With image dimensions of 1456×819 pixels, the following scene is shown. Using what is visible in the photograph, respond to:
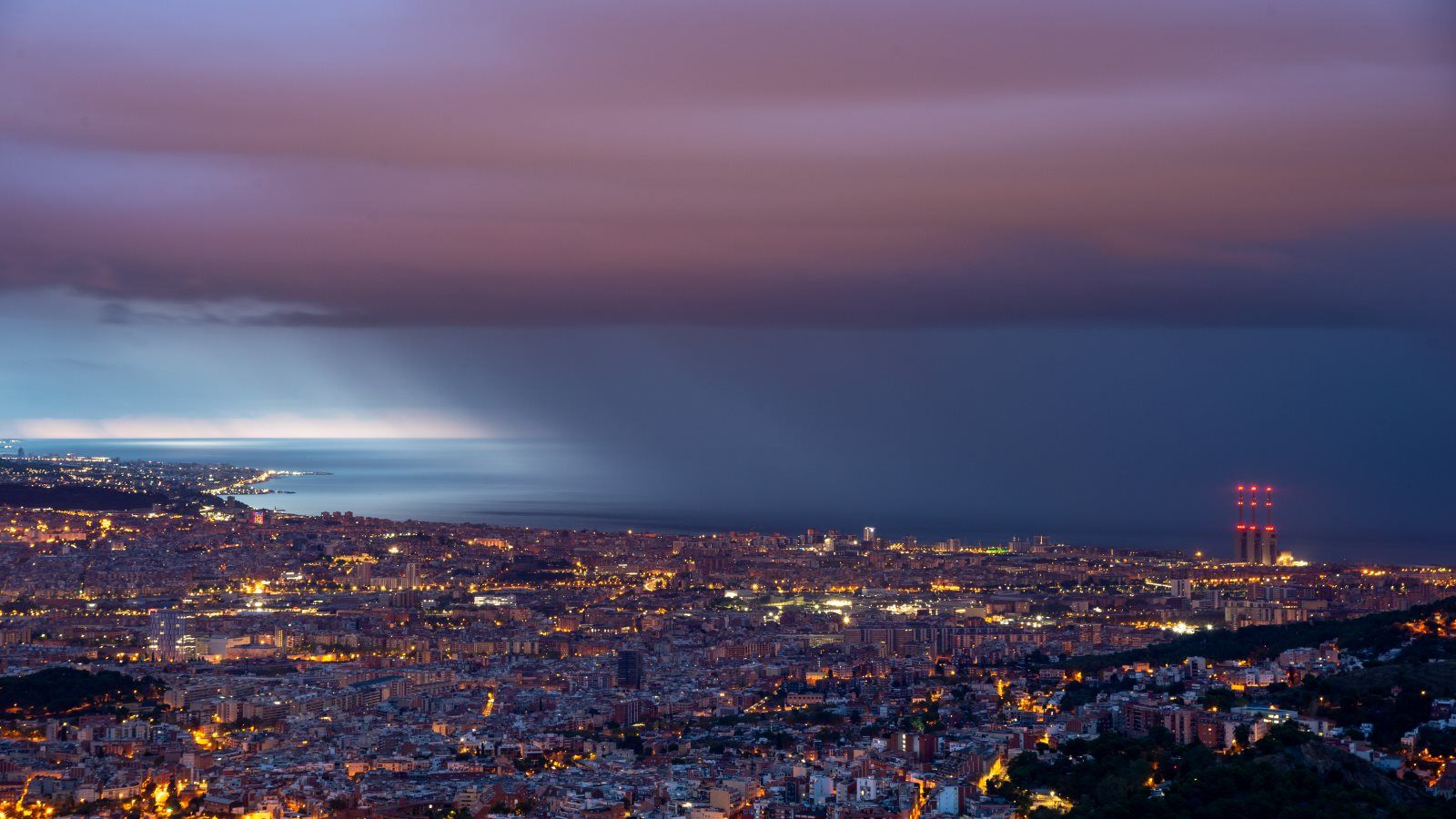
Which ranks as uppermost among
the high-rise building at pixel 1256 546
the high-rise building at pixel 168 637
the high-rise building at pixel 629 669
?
the high-rise building at pixel 1256 546

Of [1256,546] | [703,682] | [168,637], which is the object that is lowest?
[168,637]

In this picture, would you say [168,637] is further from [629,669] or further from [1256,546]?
[1256,546]

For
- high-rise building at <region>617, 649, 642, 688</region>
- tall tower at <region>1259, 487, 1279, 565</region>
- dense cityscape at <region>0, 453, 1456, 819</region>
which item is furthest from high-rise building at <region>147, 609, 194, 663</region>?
tall tower at <region>1259, 487, 1279, 565</region>

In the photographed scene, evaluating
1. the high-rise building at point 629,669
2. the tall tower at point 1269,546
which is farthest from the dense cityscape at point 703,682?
the tall tower at point 1269,546

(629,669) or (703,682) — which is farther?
(629,669)

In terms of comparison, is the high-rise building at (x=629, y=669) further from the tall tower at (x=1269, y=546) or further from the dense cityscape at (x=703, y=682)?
the tall tower at (x=1269, y=546)

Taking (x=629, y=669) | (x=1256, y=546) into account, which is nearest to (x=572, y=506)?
(x=1256, y=546)
